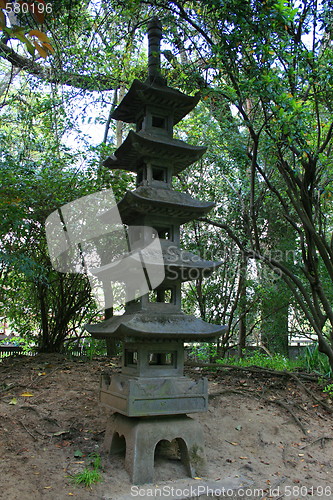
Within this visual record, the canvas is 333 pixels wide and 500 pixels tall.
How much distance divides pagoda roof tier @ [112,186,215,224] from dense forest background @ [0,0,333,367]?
2114 millimetres

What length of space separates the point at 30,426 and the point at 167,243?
12.1 feet

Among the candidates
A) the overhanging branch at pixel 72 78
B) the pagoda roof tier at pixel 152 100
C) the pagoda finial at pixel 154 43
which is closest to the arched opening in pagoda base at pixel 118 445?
the pagoda roof tier at pixel 152 100

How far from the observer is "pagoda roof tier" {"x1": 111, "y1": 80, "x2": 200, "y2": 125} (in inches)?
255

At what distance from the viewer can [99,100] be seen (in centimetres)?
1034

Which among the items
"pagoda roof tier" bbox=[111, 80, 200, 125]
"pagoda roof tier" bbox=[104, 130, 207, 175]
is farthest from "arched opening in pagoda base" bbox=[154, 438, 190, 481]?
"pagoda roof tier" bbox=[111, 80, 200, 125]

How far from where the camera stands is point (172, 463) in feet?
19.3

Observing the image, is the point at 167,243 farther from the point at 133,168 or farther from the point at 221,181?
the point at 221,181

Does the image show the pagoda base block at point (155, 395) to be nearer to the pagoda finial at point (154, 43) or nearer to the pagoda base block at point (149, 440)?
the pagoda base block at point (149, 440)

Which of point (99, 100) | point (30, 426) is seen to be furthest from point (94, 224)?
point (30, 426)

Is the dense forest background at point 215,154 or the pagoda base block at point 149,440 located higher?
the dense forest background at point 215,154

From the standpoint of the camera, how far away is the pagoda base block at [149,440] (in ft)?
17.6

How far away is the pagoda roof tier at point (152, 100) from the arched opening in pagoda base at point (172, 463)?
5.15 m

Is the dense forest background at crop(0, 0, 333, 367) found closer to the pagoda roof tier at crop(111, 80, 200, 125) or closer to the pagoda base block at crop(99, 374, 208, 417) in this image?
the pagoda roof tier at crop(111, 80, 200, 125)

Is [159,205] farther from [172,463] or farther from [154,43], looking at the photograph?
[172,463]
